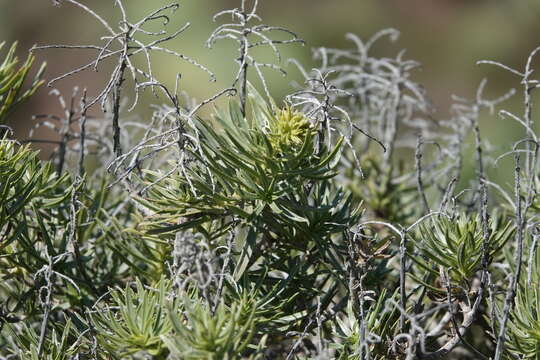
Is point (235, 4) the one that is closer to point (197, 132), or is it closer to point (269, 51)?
point (269, 51)

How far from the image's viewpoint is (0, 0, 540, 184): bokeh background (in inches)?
103

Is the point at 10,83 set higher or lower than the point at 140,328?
higher

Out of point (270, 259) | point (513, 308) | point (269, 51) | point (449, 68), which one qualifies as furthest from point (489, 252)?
point (449, 68)

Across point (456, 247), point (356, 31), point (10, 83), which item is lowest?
point (456, 247)

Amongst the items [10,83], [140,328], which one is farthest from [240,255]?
[10,83]

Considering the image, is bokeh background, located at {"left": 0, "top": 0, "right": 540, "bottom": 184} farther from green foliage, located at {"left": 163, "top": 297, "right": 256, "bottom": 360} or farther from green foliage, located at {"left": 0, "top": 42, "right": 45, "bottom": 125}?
green foliage, located at {"left": 163, "top": 297, "right": 256, "bottom": 360}

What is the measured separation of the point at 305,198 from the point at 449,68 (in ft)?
7.76

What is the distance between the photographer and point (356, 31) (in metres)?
2.78

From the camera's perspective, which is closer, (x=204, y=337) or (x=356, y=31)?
(x=204, y=337)

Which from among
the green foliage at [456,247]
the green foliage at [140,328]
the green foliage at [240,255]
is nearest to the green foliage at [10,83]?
the green foliage at [240,255]

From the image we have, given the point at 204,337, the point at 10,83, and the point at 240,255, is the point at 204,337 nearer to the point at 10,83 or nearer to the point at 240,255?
the point at 240,255

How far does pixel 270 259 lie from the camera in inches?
21.9

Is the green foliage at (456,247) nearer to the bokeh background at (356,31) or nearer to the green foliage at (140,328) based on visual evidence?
the green foliage at (140,328)

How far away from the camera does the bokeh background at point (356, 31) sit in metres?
2.61
